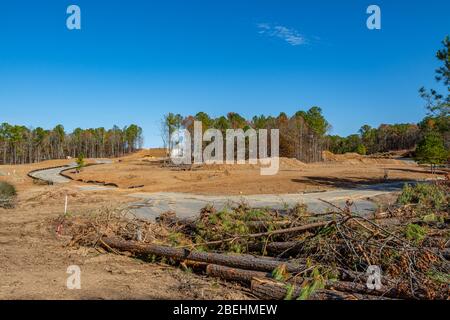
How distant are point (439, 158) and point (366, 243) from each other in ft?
114

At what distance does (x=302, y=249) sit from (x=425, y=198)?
950 centimetres

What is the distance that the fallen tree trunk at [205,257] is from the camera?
7195 millimetres

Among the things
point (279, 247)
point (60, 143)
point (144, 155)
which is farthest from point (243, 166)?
point (60, 143)

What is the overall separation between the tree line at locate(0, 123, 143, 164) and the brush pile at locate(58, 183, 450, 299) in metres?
80.8

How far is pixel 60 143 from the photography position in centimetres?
11444

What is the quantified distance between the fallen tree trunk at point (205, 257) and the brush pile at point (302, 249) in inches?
0.7

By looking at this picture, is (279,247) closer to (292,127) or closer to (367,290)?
(367,290)

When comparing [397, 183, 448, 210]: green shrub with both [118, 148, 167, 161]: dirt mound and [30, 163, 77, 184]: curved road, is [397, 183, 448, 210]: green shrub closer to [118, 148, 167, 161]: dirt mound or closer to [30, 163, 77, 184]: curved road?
[30, 163, 77, 184]: curved road

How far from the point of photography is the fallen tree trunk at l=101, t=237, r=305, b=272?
23.6ft

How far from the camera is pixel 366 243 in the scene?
7266 millimetres

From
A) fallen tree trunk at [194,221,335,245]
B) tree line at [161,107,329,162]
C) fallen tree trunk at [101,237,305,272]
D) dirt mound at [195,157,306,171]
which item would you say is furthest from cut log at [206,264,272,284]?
tree line at [161,107,329,162]

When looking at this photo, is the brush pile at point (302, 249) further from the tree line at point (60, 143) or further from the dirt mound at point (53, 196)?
the tree line at point (60, 143)

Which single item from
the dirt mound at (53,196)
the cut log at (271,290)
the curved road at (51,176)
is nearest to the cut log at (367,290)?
the cut log at (271,290)
